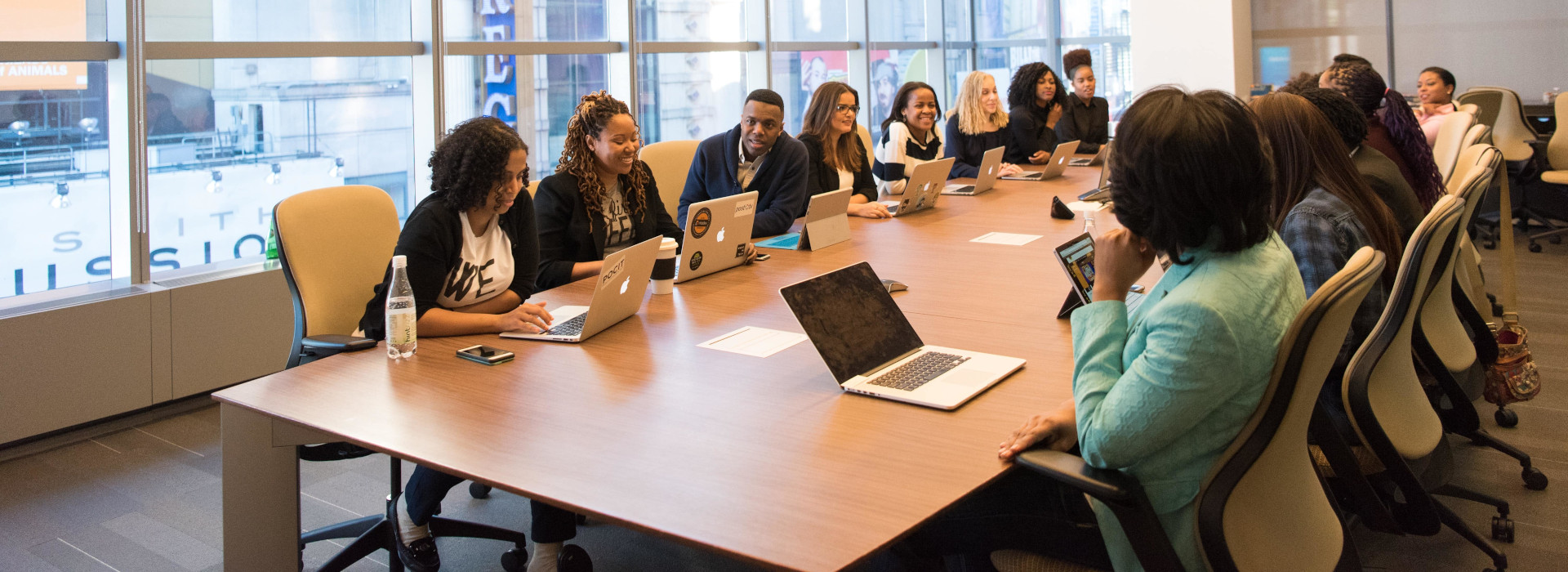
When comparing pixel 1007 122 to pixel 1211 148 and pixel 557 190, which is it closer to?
pixel 557 190

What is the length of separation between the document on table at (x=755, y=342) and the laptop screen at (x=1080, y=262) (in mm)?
570

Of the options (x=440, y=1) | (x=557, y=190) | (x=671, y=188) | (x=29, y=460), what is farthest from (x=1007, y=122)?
(x=29, y=460)

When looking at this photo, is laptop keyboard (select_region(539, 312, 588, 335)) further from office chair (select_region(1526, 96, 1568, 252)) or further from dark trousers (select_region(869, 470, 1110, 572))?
office chair (select_region(1526, 96, 1568, 252))

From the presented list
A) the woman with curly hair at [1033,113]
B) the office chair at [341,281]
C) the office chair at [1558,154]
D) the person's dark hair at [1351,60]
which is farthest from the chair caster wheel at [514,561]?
the office chair at [1558,154]

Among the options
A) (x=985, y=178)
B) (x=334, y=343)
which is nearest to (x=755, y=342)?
(x=334, y=343)

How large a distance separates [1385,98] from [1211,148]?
8.60ft

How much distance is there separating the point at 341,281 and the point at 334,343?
1.46 feet

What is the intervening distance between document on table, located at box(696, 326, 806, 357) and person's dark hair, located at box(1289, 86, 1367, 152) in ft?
4.38

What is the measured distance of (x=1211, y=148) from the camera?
1400mm

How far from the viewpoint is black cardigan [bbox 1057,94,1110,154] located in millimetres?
6582

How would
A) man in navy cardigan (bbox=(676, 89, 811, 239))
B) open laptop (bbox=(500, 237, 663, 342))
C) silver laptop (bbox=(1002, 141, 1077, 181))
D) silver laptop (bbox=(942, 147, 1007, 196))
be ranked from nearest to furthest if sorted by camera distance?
open laptop (bbox=(500, 237, 663, 342)) < man in navy cardigan (bbox=(676, 89, 811, 239)) < silver laptop (bbox=(942, 147, 1007, 196)) < silver laptop (bbox=(1002, 141, 1077, 181))

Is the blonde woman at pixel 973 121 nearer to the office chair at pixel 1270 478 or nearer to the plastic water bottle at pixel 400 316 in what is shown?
the plastic water bottle at pixel 400 316

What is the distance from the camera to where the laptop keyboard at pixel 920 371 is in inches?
78.2

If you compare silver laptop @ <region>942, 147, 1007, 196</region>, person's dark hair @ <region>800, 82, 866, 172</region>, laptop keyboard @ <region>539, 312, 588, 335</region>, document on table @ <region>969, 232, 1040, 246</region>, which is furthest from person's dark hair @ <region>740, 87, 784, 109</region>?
laptop keyboard @ <region>539, 312, 588, 335</region>
